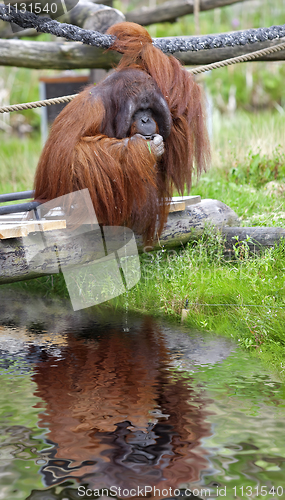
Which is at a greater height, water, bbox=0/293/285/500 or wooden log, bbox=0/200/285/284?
wooden log, bbox=0/200/285/284

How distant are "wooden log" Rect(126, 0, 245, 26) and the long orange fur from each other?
2.76 metres

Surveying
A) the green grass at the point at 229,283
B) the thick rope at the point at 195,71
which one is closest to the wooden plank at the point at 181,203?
the green grass at the point at 229,283

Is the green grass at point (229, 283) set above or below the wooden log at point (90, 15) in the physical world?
below

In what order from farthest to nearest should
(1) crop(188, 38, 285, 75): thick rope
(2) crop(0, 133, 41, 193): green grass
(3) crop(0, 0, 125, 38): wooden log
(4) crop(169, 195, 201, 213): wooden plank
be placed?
(2) crop(0, 133, 41, 193): green grass → (3) crop(0, 0, 125, 38): wooden log → (1) crop(188, 38, 285, 75): thick rope → (4) crop(169, 195, 201, 213): wooden plank

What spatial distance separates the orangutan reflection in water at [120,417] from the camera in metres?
1.52


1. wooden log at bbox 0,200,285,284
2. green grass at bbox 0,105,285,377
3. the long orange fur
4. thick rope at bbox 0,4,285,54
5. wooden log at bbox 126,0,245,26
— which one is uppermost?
wooden log at bbox 126,0,245,26

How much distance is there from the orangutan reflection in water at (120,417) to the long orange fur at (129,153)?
0.74 m

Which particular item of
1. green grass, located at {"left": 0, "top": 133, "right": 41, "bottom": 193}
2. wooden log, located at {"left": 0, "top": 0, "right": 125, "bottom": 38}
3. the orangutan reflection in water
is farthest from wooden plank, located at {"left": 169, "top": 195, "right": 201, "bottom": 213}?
green grass, located at {"left": 0, "top": 133, "right": 41, "bottom": 193}

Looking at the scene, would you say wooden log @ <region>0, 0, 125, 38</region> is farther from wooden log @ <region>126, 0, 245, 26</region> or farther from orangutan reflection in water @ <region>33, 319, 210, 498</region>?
orangutan reflection in water @ <region>33, 319, 210, 498</region>

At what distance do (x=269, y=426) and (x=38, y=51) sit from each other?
378 cm

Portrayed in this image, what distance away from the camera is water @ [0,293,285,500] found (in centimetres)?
147

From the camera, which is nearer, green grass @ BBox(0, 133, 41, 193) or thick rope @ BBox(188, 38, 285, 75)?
thick rope @ BBox(188, 38, 285, 75)

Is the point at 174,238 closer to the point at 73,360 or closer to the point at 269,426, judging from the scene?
the point at 73,360

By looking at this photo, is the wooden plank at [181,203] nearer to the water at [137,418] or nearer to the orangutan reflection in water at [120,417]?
the water at [137,418]
